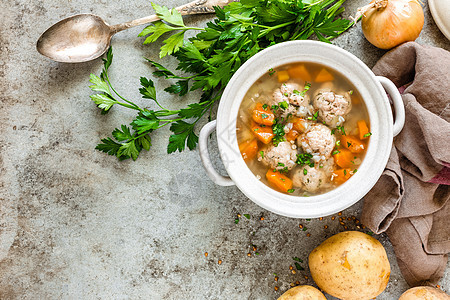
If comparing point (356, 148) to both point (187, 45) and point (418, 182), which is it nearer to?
point (418, 182)

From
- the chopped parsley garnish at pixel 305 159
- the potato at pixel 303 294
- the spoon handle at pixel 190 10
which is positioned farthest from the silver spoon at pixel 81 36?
the potato at pixel 303 294

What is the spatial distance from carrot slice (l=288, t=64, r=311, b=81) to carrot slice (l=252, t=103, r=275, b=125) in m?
0.18

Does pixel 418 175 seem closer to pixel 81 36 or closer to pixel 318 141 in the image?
pixel 318 141

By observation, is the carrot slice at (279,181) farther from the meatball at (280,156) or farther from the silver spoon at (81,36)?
the silver spoon at (81,36)

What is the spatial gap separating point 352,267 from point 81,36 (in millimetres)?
1639

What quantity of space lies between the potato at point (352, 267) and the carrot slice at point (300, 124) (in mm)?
568

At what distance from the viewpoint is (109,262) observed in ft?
5.85

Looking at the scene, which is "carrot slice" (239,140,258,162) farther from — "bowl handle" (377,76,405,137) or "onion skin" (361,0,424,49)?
"onion skin" (361,0,424,49)

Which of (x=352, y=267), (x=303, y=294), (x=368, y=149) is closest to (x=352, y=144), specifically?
(x=368, y=149)

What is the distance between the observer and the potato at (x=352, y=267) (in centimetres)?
155

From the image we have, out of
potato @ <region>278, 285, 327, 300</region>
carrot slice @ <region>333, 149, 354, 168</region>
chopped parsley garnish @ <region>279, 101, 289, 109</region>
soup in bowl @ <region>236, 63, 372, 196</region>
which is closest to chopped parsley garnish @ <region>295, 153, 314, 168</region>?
soup in bowl @ <region>236, 63, 372, 196</region>

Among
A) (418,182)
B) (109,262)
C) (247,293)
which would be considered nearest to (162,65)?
(109,262)

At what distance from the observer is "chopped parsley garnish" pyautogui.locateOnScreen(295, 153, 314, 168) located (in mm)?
1449

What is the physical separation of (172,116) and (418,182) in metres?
1.18
